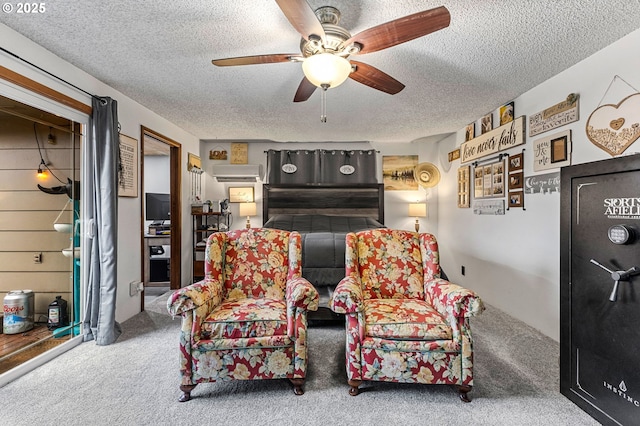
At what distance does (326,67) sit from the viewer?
1682mm

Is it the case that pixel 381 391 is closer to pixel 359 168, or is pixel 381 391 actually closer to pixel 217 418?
pixel 217 418

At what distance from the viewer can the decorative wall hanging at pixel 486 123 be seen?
3600 mm

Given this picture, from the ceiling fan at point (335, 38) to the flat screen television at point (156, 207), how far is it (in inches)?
154

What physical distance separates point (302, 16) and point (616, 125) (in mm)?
2308

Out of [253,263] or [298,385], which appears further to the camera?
[253,263]

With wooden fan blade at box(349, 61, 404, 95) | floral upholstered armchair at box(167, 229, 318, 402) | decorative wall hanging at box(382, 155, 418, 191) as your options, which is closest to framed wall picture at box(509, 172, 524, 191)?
wooden fan blade at box(349, 61, 404, 95)

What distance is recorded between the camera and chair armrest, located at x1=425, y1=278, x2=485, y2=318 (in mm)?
1715

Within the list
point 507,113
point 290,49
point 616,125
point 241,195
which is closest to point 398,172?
point 507,113

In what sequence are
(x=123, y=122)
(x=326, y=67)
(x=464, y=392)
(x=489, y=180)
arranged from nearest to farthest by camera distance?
(x=326, y=67) → (x=464, y=392) → (x=123, y=122) → (x=489, y=180)

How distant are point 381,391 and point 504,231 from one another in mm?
2401

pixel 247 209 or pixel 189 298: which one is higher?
pixel 247 209

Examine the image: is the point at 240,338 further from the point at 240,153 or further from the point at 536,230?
the point at 240,153

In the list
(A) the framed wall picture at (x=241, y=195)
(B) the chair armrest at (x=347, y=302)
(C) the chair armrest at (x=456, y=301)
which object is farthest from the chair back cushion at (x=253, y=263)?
(A) the framed wall picture at (x=241, y=195)

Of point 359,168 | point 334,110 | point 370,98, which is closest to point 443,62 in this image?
point 370,98
